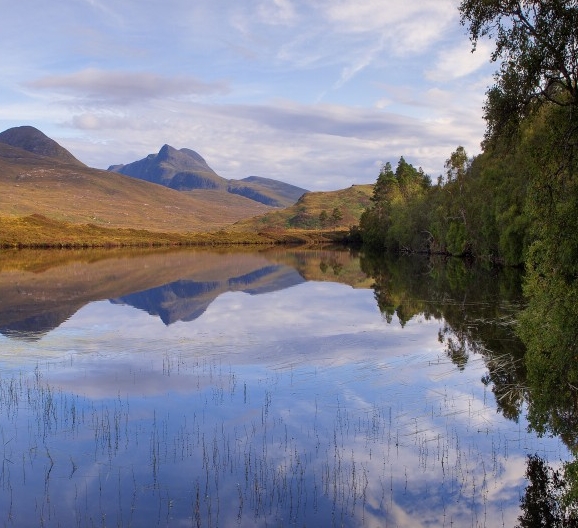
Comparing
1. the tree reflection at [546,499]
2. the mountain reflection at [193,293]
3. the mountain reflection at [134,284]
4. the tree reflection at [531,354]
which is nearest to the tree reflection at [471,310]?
the tree reflection at [531,354]

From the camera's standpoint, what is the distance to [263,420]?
20.1 metres

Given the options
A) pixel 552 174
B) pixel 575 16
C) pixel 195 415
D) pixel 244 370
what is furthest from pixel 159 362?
pixel 575 16

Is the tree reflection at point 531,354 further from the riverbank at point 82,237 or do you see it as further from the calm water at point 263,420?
the riverbank at point 82,237

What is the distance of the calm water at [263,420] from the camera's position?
14305 millimetres

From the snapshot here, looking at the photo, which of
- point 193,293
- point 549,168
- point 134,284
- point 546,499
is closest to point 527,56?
point 549,168

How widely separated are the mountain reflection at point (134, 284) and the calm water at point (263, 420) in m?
0.95

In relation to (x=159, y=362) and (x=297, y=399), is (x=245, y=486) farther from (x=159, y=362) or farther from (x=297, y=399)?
(x=159, y=362)

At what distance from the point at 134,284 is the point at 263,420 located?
49093mm

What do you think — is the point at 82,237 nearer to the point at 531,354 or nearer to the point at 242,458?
the point at 531,354

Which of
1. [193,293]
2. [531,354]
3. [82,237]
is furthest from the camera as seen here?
[82,237]

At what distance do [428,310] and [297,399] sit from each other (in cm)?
2555

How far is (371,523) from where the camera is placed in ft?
44.0

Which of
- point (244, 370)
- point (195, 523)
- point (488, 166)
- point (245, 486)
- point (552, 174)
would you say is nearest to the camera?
point (195, 523)

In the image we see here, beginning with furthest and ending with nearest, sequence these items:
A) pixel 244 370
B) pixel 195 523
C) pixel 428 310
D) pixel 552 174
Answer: pixel 428 310 → pixel 244 370 → pixel 552 174 → pixel 195 523
